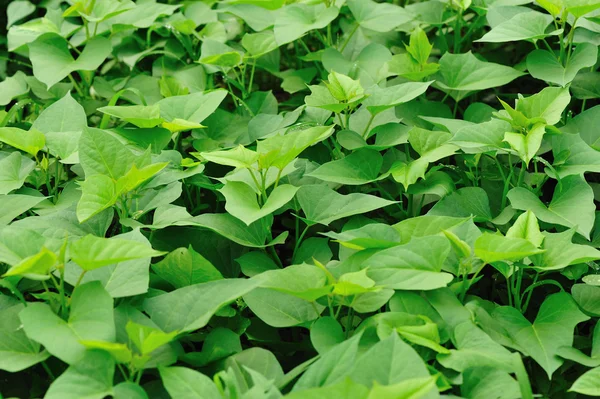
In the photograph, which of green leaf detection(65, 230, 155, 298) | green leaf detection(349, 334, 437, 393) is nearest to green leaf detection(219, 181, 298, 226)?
green leaf detection(65, 230, 155, 298)

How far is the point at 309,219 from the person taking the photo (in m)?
1.45

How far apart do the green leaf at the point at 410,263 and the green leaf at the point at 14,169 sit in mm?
864

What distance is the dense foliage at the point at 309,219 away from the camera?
3.67 ft

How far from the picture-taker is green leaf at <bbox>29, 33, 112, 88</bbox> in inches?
77.5

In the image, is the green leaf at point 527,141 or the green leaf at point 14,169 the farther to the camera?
the green leaf at point 14,169

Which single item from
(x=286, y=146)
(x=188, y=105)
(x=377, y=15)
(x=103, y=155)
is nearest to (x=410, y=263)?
(x=286, y=146)

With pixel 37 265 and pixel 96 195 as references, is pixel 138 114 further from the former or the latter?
pixel 37 265

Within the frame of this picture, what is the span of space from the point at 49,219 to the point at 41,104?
89 cm

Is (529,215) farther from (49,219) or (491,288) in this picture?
(49,219)

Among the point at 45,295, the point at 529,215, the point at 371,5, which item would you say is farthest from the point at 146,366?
A: the point at 371,5

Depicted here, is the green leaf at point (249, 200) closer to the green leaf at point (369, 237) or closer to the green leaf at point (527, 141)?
the green leaf at point (369, 237)

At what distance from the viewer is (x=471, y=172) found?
1652 mm

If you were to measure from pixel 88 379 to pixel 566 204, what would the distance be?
40.8 inches

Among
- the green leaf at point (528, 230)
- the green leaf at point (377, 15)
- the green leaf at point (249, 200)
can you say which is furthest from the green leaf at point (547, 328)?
the green leaf at point (377, 15)
